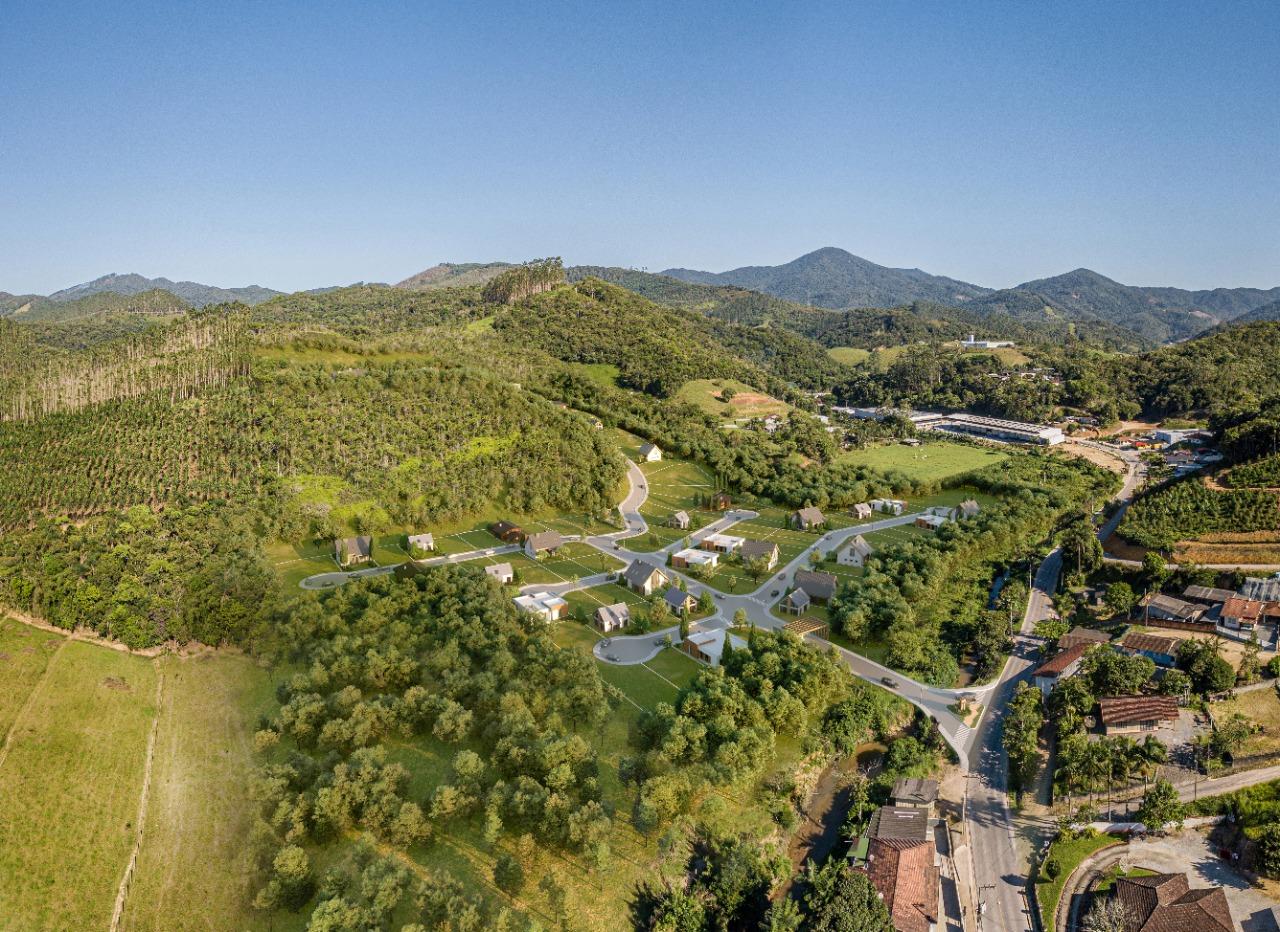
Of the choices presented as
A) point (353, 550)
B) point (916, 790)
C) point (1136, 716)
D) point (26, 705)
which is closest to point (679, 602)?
point (916, 790)

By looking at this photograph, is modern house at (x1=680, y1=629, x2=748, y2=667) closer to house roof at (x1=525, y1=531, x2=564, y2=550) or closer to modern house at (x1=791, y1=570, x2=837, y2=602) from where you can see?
modern house at (x1=791, y1=570, x2=837, y2=602)

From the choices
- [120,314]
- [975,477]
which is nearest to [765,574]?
[975,477]

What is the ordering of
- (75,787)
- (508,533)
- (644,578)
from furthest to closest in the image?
(508,533), (644,578), (75,787)

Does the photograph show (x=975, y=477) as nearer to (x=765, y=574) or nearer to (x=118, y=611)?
(x=765, y=574)

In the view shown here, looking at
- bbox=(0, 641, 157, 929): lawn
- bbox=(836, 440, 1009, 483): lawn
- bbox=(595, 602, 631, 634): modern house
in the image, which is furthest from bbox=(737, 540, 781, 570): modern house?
bbox=(0, 641, 157, 929): lawn

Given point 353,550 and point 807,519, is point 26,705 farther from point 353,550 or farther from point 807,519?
point 807,519

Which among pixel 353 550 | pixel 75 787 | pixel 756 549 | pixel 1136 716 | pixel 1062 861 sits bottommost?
pixel 1062 861
